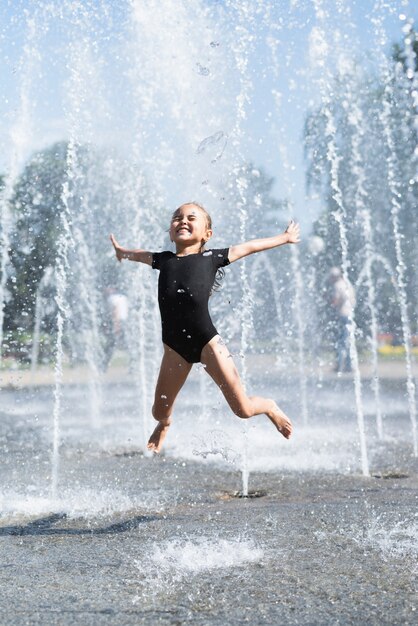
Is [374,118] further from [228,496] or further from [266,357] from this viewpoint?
[228,496]

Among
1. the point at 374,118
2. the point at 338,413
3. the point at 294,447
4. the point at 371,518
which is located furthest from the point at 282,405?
the point at 374,118

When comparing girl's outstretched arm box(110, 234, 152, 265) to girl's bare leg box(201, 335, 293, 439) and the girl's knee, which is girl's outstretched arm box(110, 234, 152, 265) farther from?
the girl's knee

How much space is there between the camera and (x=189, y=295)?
400 centimetres

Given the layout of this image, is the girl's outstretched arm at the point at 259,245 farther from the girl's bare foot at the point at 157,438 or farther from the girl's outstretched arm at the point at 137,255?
the girl's bare foot at the point at 157,438

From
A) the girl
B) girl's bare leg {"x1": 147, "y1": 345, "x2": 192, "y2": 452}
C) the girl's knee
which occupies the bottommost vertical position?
the girl's knee

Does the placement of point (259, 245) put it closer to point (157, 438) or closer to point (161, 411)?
point (161, 411)

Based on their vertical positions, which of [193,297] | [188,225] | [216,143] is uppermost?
[216,143]

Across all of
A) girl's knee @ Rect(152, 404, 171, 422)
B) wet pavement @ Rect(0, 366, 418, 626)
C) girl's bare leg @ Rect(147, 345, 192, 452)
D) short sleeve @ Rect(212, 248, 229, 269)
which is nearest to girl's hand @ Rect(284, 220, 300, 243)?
short sleeve @ Rect(212, 248, 229, 269)

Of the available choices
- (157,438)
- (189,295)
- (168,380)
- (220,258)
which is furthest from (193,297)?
(157,438)

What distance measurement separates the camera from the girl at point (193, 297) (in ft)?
13.2

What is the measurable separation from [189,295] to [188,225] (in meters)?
0.34

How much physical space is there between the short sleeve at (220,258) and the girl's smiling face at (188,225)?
12 centimetres

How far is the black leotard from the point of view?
4.00m

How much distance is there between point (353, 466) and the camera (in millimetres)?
6684
